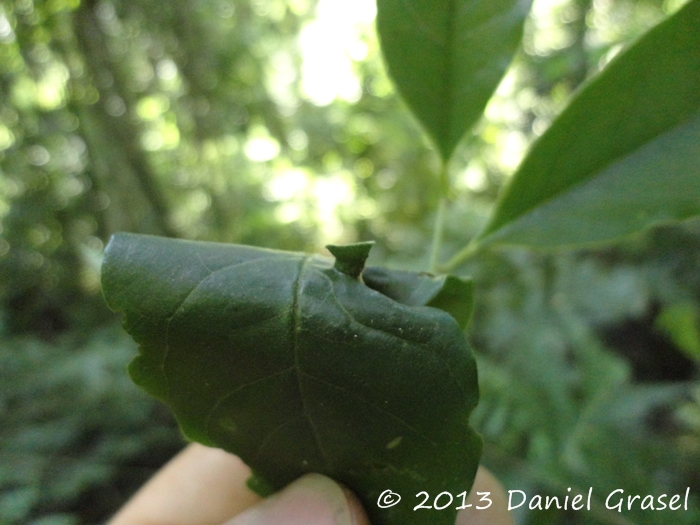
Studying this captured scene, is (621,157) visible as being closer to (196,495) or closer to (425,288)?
(425,288)

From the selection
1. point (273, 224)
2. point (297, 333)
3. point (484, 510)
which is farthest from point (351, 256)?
point (273, 224)

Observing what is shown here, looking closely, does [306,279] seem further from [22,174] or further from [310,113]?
[310,113]

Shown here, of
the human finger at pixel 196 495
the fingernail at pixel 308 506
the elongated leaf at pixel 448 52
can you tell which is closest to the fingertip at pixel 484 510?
the fingernail at pixel 308 506

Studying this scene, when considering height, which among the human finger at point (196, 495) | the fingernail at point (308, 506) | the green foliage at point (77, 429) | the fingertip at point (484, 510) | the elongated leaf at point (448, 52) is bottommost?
the green foliage at point (77, 429)

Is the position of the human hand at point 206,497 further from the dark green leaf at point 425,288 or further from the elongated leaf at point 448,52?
the elongated leaf at point 448,52

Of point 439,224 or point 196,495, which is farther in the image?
point 196,495

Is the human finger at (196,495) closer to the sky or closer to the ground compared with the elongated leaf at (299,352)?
closer to the ground
